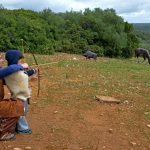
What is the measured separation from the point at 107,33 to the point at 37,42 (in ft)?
24.2

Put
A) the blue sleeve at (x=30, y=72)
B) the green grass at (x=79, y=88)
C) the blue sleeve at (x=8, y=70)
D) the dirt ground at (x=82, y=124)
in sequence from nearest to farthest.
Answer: the blue sleeve at (x=8, y=70) → the dirt ground at (x=82, y=124) → the blue sleeve at (x=30, y=72) → the green grass at (x=79, y=88)

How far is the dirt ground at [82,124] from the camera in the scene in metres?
5.72

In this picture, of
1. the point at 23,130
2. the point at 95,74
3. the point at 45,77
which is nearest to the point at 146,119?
the point at 23,130

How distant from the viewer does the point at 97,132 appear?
243 inches

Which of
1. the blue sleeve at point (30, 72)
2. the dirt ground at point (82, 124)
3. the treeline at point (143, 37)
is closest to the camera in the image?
the dirt ground at point (82, 124)

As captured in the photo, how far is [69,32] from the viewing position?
28.7 metres

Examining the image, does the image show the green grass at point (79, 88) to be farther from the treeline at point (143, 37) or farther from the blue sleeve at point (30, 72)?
the treeline at point (143, 37)

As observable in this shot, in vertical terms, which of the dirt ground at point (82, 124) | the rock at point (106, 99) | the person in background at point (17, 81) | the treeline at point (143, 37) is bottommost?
the treeline at point (143, 37)

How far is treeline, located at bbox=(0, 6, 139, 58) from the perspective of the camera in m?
22.9

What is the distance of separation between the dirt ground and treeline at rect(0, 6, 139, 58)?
14460mm

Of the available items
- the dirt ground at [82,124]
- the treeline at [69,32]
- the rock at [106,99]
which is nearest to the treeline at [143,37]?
the treeline at [69,32]

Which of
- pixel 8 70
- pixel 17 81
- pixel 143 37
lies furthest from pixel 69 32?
pixel 143 37

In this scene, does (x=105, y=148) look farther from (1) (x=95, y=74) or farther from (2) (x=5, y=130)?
(1) (x=95, y=74)

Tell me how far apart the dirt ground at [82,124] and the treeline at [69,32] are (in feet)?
47.4
